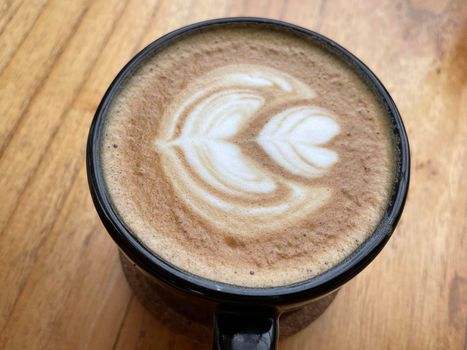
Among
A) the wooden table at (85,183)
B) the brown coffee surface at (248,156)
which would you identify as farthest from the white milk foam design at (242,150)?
the wooden table at (85,183)

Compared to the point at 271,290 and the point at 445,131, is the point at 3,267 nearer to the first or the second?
the point at 271,290

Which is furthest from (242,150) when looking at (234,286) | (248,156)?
(234,286)

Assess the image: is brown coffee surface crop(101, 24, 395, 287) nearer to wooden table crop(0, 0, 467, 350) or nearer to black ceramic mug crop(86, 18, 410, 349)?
black ceramic mug crop(86, 18, 410, 349)

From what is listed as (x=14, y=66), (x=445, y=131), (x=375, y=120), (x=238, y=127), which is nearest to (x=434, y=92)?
(x=445, y=131)

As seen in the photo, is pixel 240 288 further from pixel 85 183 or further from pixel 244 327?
pixel 85 183

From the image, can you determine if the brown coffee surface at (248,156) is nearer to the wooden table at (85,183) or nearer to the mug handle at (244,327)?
the mug handle at (244,327)

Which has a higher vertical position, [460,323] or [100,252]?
[460,323]

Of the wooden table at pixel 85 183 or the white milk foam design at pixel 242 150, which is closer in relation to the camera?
the white milk foam design at pixel 242 150
